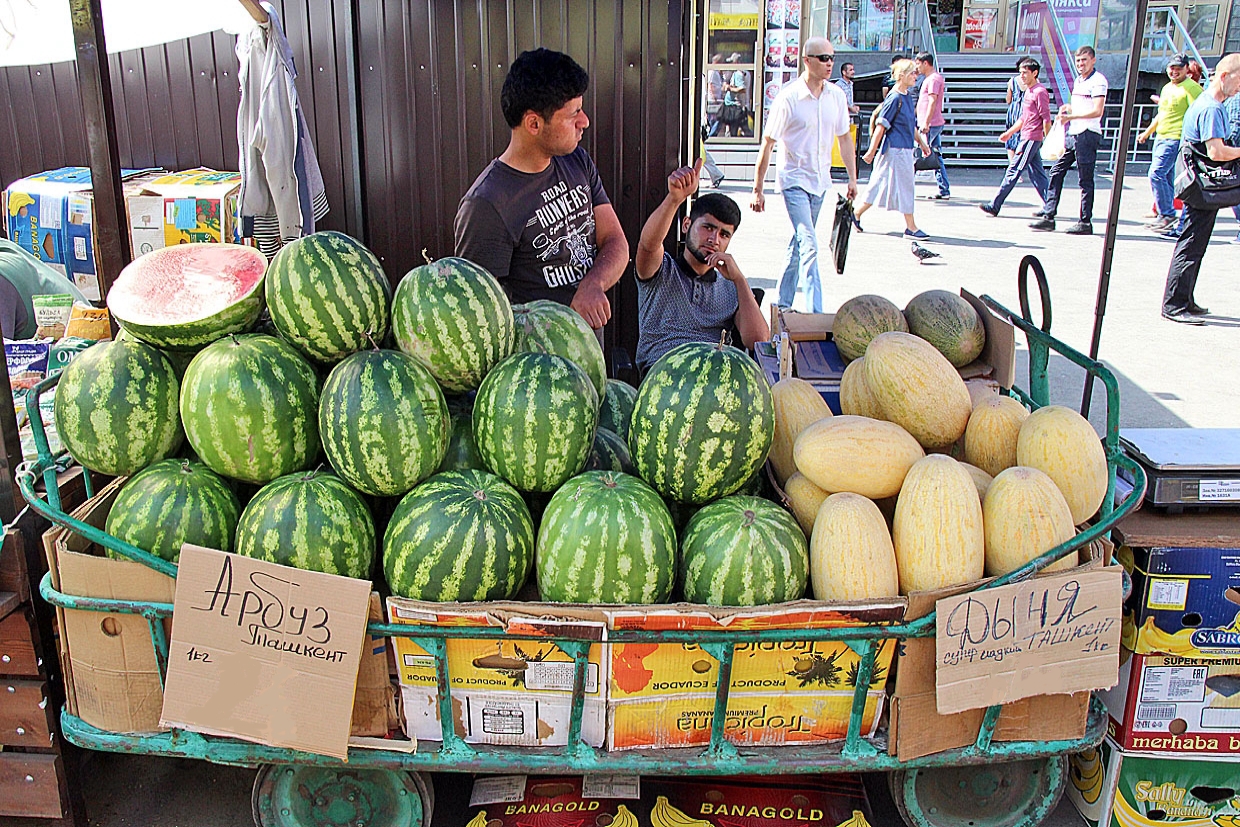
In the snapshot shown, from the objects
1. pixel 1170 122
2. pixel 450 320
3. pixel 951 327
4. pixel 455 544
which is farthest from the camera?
pixel 1170 122

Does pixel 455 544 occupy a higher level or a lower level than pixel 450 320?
lower

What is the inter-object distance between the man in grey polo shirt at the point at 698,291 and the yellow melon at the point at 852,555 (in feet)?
7.05

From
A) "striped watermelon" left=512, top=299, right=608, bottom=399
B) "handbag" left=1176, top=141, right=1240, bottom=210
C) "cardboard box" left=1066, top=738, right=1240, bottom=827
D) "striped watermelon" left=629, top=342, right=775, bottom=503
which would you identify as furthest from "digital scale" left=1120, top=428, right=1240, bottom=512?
"handbag" left=1176, top=141, right=1240, bottom=210

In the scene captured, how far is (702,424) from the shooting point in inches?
88.1

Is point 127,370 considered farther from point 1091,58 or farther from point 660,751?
point 1091,58

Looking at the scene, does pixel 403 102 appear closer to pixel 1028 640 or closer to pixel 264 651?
pixel 264 651

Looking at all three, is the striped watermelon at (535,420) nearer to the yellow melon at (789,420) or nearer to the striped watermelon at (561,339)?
the striped watermelon at (561,339)

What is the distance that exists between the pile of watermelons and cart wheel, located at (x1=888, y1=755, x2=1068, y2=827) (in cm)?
75

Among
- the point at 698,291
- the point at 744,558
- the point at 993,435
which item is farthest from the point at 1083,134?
the point at 744,558

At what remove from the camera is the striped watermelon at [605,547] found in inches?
82.9

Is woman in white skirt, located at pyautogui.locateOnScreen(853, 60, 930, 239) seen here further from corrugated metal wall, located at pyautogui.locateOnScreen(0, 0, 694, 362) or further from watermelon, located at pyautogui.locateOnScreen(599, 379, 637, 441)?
watermelon, located at pyautogui.locateOnScreen(599, 379, 637, 441)

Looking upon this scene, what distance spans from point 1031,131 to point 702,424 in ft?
38.8

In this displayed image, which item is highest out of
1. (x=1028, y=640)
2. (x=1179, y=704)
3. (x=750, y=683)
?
(x=1028, y=640)

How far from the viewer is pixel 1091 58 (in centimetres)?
1173
